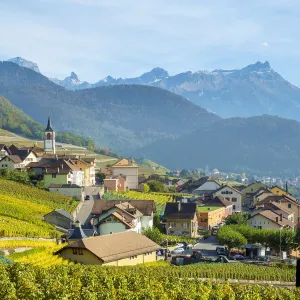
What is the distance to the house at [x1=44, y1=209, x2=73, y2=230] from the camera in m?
59.6

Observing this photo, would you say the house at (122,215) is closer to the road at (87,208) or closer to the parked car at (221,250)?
the road at (87,208)

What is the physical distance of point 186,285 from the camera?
1128 inches

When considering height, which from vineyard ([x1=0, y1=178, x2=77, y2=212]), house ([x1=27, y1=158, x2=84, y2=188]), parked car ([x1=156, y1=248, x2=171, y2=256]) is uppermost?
house ([x1=27, y1=158, x2=84, y2=188])

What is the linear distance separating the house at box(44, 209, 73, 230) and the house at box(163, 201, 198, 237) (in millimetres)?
17070

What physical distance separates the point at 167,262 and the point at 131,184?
5895 cm

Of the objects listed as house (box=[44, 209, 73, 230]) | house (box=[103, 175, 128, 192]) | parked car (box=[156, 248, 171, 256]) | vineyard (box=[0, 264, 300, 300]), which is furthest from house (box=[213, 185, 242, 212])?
vineyard (box=[0, 264, 300, 300])

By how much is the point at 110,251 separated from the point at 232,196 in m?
61.2

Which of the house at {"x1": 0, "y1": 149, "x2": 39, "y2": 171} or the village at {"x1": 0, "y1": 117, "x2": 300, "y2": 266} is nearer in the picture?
the village at {"x1": 0, "y1": 117, "x2": 300, "y2": 266}

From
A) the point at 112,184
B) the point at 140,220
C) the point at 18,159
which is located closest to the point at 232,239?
the point at 140,220

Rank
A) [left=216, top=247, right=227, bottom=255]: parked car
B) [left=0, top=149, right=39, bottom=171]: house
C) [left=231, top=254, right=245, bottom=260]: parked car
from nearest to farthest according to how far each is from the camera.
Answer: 1. [left=231, top=254, right=245, bottom=260]: parked car
2. [left=216, top=247, right=227, bottom=255]: parked car
3. [left=0, top=149, right=39, bottom=171]: house

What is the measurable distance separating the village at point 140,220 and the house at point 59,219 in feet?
0.34

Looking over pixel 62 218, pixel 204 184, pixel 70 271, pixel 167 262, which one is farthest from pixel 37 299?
pixel 204 184

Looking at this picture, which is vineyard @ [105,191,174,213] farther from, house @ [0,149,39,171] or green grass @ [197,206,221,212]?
house @ [0,149,39,171]

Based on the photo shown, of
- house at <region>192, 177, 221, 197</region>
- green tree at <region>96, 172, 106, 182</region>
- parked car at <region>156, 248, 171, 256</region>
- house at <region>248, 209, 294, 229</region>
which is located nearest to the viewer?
parked car at <region>156, 248, 171, 256</region>
